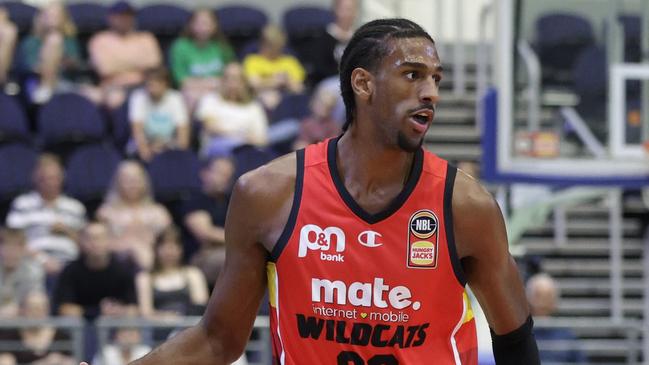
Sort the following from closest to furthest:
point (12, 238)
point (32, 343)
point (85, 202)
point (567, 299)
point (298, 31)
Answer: point (32, 343)
point (12, 238)
point (85, 202)
point (567, 299)
point (298, 31)

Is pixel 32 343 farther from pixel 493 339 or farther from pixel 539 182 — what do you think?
pixel 493 339

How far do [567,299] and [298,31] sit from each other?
3989 mm

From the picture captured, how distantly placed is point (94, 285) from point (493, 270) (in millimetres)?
6499

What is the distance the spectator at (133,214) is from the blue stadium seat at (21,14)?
3642mm

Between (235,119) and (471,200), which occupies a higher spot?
(471,200)

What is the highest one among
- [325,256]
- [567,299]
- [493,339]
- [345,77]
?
[345,77]

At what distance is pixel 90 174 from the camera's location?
39.5 ft

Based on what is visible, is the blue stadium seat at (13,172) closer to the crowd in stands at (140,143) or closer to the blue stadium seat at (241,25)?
the crowd in stands at (140,143)

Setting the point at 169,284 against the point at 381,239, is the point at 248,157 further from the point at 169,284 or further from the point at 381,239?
the point at 381,239

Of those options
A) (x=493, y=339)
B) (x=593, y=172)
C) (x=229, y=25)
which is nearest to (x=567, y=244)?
(x=593, y=172)

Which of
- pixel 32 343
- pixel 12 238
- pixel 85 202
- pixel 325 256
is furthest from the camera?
pixel 85 202

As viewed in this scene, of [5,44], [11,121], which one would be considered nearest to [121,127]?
[11,121]

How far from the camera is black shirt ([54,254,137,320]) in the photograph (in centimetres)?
1035

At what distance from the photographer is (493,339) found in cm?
441
